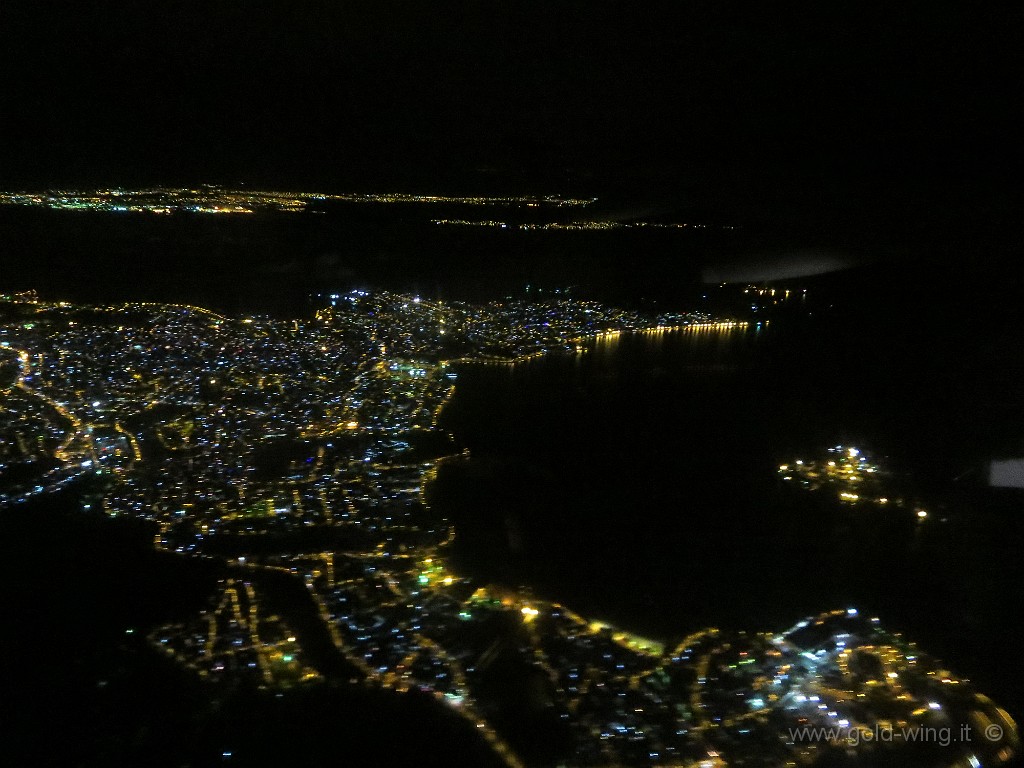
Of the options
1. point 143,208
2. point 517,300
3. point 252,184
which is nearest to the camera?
point 252,184

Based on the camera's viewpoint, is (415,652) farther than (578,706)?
Yes

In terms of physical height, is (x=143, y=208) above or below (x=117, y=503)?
above

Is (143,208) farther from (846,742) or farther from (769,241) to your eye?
(846,742)

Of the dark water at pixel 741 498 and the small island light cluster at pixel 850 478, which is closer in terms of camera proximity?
the dark water at pixel 741 498

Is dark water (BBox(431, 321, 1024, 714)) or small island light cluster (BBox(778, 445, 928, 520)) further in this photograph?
small island light cluster (BBox(778, 445, 928, 520))

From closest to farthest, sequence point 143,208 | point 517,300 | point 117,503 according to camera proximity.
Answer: point 117,503, point 143,208, point 517,300

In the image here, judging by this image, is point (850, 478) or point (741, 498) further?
point (850, 478)

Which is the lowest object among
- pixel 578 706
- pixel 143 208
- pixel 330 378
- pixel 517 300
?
pixel 578 706

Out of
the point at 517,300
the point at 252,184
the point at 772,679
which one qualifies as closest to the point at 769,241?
the point at 517,300
